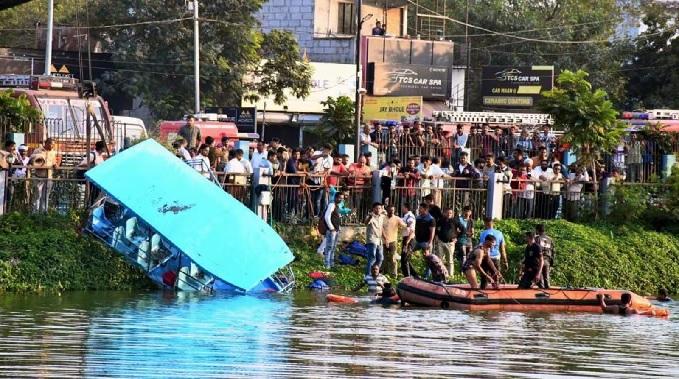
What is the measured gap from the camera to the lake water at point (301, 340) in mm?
17938

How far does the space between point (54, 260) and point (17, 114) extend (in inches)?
203

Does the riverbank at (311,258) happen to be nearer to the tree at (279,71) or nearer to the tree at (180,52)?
the tree at (180,52)

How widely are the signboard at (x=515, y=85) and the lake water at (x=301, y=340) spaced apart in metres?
34.3

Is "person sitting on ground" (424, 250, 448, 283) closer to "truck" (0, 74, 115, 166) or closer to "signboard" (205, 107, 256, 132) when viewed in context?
"truck" (0, 74, 115, 166)

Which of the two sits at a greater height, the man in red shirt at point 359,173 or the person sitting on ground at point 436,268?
the man in red shirt at point 359,173

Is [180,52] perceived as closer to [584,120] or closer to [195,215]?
[584,120]

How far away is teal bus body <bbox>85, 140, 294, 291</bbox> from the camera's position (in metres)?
28.0

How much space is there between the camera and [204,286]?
28.8 metres

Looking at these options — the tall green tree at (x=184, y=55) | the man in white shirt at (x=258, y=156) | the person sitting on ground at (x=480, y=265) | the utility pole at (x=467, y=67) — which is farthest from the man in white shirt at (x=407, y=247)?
the utility pole at (x=467, y=67)

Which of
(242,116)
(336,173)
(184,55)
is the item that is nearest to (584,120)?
(336,173)

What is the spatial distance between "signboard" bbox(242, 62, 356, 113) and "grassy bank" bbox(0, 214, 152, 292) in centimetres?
3238

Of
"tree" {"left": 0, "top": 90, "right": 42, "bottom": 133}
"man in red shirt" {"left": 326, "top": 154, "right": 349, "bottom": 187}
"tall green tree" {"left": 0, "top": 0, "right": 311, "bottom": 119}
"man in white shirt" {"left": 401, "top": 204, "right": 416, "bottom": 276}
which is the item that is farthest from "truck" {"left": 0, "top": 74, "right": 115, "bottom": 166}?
"tall green tree" {"left": 0, "top": 0, "right": 311, "bottom": 119}

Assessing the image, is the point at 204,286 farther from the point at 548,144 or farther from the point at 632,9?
the point at 632,9

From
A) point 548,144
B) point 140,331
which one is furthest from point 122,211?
point 548,144
